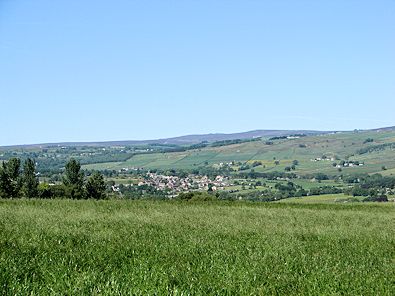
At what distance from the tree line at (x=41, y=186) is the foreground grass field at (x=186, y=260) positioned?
40975mm

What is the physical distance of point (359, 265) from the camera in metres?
14.7

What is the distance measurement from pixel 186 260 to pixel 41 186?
66.5 meters

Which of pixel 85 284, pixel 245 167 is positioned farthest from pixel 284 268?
pixel 245 167

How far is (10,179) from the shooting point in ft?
205

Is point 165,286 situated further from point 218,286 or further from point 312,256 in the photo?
point 312,256

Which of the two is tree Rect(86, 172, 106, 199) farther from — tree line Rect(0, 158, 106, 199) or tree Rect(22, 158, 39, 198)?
tree Rect(22, 158, 39, 198)

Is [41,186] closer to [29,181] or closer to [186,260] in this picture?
[29,181]

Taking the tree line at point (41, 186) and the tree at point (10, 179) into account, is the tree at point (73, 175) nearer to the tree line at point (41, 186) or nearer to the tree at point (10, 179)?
the tree line at point (41, 186)

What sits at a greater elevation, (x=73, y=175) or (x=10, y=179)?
(x=10, y=179)

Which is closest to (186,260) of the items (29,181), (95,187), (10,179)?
(10,179)

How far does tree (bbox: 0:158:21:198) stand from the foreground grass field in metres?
39.7

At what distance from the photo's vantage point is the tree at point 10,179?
6066cm

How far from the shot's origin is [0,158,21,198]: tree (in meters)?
60.7

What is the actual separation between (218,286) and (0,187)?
2206 inches
